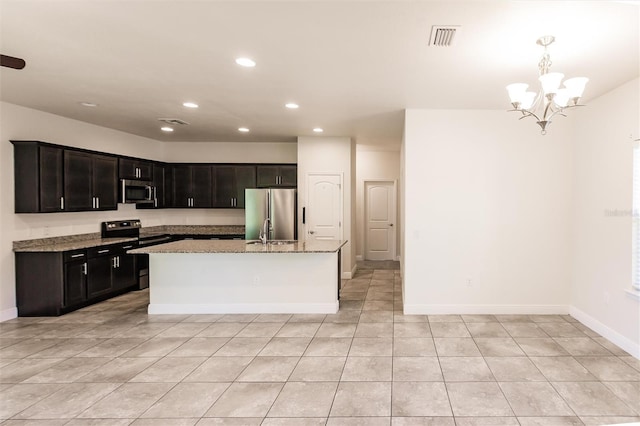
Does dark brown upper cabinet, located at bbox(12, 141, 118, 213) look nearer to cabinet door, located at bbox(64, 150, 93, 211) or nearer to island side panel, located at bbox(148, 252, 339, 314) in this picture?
cabinet door, located at bbox(64, 150, 93, 211)

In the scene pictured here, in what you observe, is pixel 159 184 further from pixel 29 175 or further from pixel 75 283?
pixel 75 283

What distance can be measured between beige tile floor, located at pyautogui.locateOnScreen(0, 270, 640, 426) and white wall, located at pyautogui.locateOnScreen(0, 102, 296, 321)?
1128 millimetres

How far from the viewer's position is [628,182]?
11.6ft

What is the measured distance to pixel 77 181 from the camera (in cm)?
505

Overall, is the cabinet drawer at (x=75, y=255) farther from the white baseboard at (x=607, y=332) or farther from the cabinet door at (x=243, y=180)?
the white baseboard at (x=607, y=332)

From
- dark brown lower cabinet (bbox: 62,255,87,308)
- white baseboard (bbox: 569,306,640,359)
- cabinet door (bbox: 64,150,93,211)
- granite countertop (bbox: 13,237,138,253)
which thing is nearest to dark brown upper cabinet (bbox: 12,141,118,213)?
cabinet door (bbox: 64,150,93,211)

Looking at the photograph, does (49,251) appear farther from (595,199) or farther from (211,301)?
(595,199)

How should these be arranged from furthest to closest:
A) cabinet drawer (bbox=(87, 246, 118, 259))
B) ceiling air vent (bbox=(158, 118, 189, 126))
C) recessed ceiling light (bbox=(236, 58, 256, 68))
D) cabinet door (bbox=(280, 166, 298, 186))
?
cabinet door (bbox=(280, 166, 298, 186)), ceiling air vent (bbox=(158, 118, 189, 126)), cabinet drawer (bbox=(87, 246, 118, 259)), recessed ceiling light (bbox=(236, 58, 256, 68))

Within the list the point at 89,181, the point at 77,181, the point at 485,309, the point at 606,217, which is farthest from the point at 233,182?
the point at 606,217

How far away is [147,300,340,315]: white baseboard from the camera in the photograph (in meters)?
4.76

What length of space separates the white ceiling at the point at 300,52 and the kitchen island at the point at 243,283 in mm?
2009

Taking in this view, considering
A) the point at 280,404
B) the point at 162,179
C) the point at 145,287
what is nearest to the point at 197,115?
the point at 162,179

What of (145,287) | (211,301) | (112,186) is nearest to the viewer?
(211,301)

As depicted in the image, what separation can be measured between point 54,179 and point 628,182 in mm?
6740
